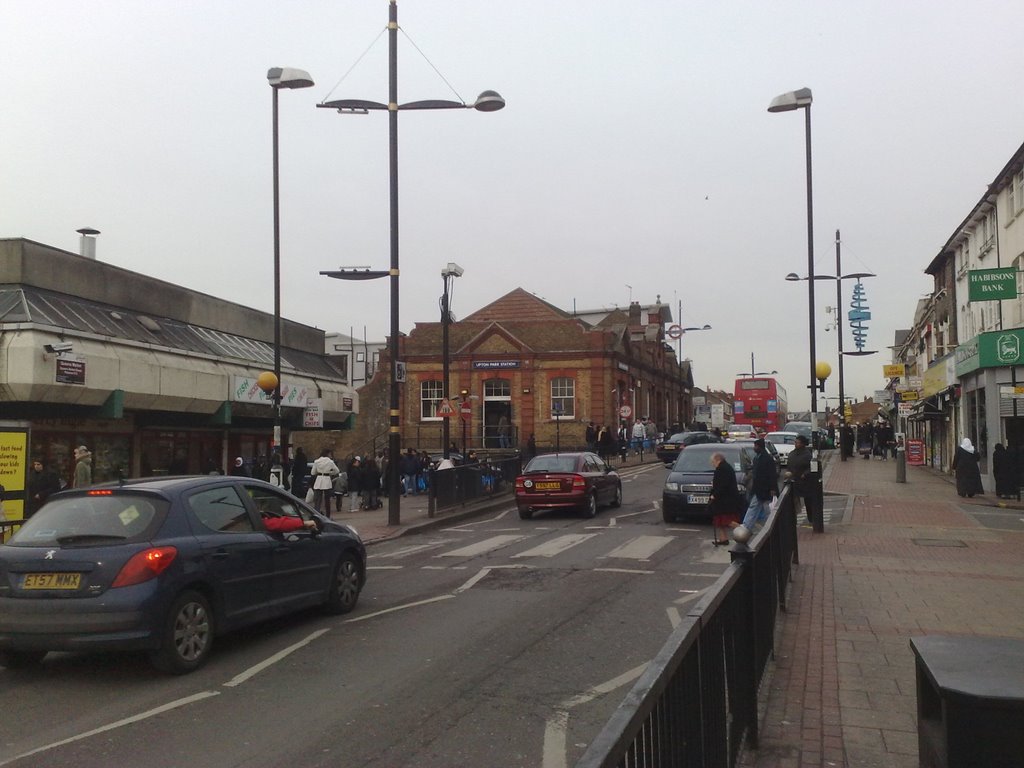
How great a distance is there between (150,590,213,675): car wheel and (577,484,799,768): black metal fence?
175 inches

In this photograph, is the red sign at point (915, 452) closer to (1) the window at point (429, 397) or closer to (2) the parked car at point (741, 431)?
(2) the parked car at point (741, 431)

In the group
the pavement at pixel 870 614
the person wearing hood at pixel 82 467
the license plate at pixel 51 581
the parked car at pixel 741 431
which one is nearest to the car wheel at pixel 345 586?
the license plate at pixel 51 581

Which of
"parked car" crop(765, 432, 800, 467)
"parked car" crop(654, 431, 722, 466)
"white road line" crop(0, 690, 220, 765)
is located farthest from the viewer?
"parked car" crop(654, 431, 722, 466)

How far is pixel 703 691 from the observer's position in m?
3.76

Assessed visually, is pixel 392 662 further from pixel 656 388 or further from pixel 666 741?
pixel 656 388

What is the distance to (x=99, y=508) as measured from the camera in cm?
762

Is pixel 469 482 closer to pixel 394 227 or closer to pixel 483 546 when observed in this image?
pixel 394 227

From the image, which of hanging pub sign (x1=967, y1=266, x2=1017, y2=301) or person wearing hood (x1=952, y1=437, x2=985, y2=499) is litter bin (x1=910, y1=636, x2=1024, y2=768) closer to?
hanging pub sign (x1=967, y1=266, x2=1017, y2=301)

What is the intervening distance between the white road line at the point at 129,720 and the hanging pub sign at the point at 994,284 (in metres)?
20.9

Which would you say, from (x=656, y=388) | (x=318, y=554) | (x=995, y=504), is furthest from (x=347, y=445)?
(x=318, y=554)

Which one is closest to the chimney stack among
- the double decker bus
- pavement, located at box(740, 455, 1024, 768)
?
pavement, located at box(740, 455, 1024, 768)

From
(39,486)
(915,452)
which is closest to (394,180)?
(39,486)

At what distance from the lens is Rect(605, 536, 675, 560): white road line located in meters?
14.1

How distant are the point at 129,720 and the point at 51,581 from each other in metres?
1.62
